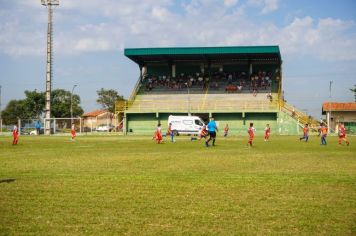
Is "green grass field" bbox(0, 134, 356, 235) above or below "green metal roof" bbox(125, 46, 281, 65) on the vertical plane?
below

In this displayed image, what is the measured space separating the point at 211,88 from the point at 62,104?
57.3 meters

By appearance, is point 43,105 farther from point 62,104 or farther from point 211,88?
point 211,88

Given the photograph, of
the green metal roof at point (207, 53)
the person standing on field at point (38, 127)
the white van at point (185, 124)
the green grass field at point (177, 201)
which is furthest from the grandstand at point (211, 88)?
the green grass field at point (177, 201)

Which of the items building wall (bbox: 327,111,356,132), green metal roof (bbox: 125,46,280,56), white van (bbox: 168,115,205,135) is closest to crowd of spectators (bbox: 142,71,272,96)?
green metal roof (bbox: 125,46,280,56)

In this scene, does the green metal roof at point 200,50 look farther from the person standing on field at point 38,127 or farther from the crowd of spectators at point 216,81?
the person standing on field at point 38,127

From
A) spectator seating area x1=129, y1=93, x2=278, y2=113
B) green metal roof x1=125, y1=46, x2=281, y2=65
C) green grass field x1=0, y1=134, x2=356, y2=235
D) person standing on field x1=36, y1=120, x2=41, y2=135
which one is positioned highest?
green metal roof x1=125, y1=46, x2=281, y2=65

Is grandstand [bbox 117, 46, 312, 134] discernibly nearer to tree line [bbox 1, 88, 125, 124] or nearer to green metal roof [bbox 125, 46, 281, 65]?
green metal roof [bbox 125, 46, 281, 65]

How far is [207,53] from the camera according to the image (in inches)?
2594

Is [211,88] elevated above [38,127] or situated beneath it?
elevated above

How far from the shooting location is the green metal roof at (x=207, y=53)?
64.3 metres

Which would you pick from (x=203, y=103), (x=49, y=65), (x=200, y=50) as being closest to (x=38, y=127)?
(x=49, y=65)

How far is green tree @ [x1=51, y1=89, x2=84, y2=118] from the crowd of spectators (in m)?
47.9

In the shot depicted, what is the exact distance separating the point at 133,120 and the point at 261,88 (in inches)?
693

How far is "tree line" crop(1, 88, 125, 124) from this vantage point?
373ft
